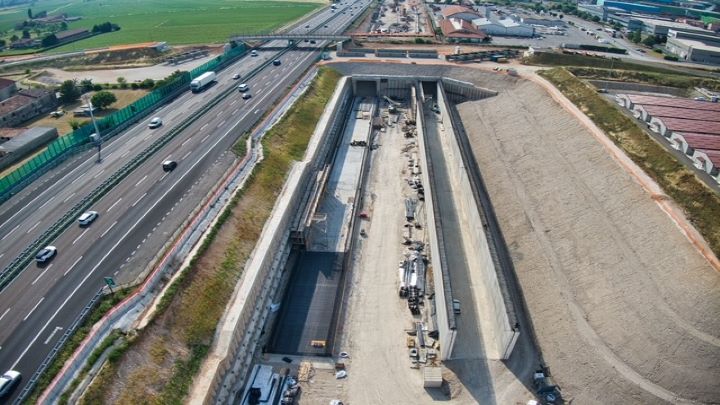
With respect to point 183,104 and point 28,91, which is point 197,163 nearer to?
point 183,104

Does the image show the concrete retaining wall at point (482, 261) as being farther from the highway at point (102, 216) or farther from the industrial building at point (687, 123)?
the highway at point (102, 216)

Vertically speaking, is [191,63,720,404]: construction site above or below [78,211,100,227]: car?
below

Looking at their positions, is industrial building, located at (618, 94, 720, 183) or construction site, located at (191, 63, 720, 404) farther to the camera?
industrial building, located at (618, 94, 720, 183)

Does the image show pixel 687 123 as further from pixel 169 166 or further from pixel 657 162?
pixel 169 166

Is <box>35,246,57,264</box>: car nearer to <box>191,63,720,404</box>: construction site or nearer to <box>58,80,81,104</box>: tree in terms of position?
<box>191,63,720,404</box>: construction site

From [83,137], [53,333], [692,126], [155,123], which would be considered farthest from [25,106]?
[692,126]

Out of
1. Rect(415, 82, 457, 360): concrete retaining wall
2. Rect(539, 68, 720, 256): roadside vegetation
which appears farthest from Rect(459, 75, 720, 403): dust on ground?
Rect(415, 82, 457, 360): concrete retaining wall

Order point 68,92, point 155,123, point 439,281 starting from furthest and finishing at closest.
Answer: point 68,92
point 155,123
point 439,281
